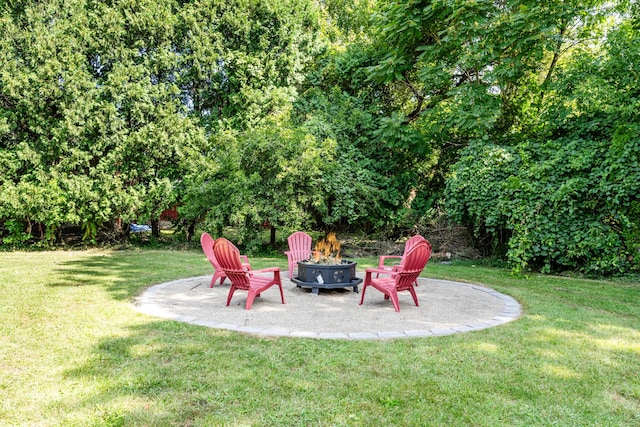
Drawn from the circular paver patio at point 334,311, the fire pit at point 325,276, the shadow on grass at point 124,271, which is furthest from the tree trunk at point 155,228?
the fire pit at point 325,276

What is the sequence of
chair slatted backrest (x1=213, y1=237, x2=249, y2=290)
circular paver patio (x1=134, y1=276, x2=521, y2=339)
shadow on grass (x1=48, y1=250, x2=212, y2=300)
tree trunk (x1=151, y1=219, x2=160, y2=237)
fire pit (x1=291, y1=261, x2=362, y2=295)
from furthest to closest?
1. tree trunk (x1=151, y1=219, x2=160, y2=237)
2. shadow on grass (x1=48, y1=250, x2=212, y2=300)
3. fire pit (x1=291, y1=261, x2=362, y2=295)
4. chair slatted backrest (x1=213, y1=237, x2=249, y2=290)
5. circular paver patio (x1=134, y1=276, x2=521, y2=339)

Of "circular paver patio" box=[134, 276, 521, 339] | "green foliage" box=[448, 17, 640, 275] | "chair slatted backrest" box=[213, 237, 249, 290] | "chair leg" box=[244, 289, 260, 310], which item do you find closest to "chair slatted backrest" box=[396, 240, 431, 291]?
"circular paver patio" box=[134, 276, 521, 339]

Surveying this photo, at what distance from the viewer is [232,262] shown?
4.80 metres

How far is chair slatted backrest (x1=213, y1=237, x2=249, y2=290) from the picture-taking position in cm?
476

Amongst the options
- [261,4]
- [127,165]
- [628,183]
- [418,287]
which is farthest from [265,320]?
[261,4]

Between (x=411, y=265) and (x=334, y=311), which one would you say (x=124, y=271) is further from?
(x=411, y=265)

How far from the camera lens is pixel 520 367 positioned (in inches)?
117

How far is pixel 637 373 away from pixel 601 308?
246cm

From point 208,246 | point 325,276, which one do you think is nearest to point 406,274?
point 325,276

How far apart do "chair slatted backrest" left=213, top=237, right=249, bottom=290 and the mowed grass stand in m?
1.05

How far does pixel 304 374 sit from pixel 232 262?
231cm

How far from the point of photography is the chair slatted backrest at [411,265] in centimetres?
482

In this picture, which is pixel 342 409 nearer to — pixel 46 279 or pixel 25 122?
pixel 46 279

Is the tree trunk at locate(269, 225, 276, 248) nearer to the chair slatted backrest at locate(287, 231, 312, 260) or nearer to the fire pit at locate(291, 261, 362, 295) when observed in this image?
the chair slatted backrest at locate(287, 231, 312, 260)
